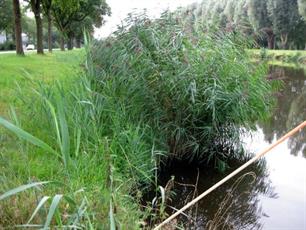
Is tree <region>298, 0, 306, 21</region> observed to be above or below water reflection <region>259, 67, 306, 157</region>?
above

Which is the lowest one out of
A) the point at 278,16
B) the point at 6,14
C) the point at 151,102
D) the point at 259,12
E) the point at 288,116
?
the point at 288,116

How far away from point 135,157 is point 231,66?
2397 millimetres

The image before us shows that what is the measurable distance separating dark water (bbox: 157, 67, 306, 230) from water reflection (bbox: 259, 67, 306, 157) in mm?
80

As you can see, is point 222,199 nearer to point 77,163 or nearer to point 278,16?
point 77,163

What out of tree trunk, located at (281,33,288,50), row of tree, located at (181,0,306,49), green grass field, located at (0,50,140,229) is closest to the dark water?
green grass field, located at (0,50,140,229)

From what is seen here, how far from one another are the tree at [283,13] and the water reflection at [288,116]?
21895mm

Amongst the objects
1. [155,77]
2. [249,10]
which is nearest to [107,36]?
[155,77]

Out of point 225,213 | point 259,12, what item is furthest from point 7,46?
point 225,213

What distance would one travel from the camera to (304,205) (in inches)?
206

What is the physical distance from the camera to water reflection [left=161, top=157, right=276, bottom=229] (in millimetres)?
4500

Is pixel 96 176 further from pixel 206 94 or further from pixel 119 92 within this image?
pixel 206 94

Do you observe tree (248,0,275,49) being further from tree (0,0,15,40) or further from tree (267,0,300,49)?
tree (0,0,15,40)

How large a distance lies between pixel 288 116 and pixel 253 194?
6004 millimetres

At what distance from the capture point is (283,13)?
1436 inches
